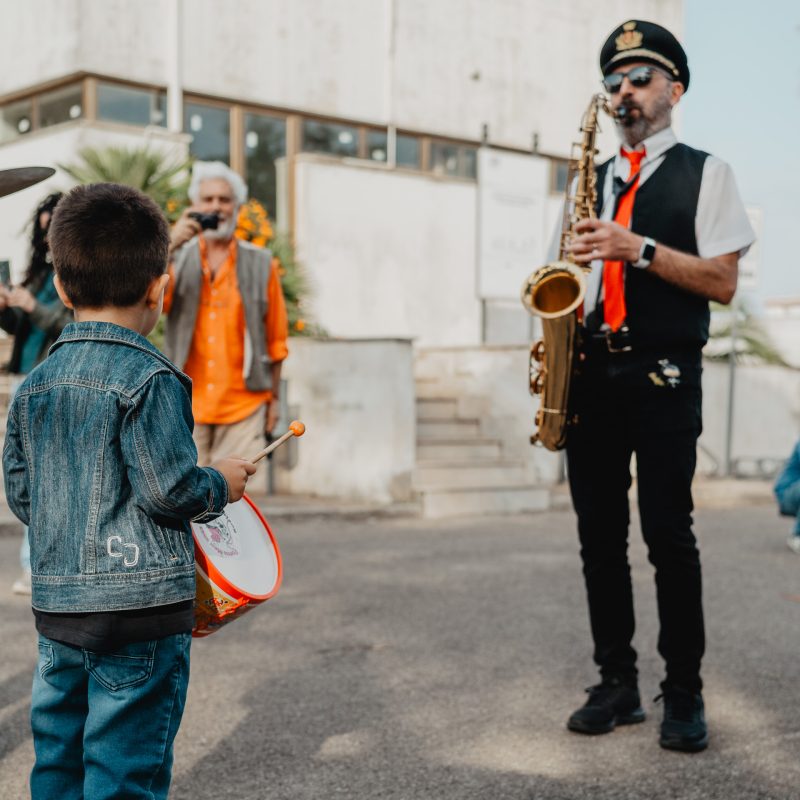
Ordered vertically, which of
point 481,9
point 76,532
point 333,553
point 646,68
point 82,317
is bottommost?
point 333,553

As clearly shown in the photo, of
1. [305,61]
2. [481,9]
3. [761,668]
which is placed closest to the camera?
[761,668]

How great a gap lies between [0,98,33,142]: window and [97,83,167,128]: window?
1.13 meters

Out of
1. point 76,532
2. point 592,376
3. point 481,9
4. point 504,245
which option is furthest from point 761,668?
point 481,9

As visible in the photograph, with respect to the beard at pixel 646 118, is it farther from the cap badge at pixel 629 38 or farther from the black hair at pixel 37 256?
the black hair at pixel 37 256

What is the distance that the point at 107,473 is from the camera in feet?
7.25

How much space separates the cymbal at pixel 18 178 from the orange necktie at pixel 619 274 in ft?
6.29

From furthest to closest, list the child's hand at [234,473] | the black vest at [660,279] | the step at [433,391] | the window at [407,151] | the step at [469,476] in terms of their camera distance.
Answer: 1. the window at [407,151]
2. the step at [433,391]
3. the step at [469,476]
4. the black vest at [660,279]
5. the child's hand at [234,473]

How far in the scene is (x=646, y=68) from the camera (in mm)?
3697

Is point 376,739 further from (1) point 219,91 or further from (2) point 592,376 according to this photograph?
(1) point 219,91

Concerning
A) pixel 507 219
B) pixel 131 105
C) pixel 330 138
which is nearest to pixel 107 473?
pixel 507 219

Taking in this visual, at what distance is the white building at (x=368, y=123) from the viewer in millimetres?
12766

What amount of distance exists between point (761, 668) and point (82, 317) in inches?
131

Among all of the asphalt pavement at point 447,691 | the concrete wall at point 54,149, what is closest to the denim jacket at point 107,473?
the asphalt pavement at point 447,691

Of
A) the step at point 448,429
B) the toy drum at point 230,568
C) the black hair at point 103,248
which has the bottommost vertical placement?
the step at point 448,429
